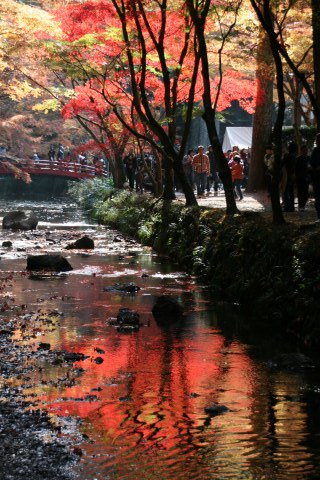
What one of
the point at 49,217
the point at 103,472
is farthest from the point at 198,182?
the point at 103,472

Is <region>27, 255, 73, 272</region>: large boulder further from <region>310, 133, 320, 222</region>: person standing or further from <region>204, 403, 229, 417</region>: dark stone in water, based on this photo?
<region>204, 403, 229, 417</region>: dark stone in water

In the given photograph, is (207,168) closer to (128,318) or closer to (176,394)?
(128,318)

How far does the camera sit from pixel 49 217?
4734 centimetres

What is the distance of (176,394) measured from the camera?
11.1m

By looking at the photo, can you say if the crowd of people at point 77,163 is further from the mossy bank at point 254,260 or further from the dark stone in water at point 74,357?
the dark stone in water at point 74,357

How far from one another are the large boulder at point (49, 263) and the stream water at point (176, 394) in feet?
12.3

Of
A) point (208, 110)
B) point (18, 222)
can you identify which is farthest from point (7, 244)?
point (208, 110)

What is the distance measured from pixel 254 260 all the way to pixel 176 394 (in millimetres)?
7016

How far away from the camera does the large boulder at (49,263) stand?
23062 mm

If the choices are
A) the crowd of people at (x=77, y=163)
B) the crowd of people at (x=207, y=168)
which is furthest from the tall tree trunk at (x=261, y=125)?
the crowd of people at (x=77, y=163)

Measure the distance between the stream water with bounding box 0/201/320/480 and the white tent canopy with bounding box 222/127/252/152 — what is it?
3800 centimetres

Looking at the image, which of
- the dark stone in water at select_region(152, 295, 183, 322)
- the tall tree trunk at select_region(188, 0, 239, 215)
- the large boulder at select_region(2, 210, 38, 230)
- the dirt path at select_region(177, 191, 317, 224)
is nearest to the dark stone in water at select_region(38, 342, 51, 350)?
the dark stone in water at select_region(152, 295, 183, 322)

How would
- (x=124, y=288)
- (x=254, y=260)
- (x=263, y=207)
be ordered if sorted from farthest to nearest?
(x=263, y=207) → (x=124, y=288) → (x=254, y=260)

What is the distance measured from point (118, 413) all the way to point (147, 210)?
23.3m
